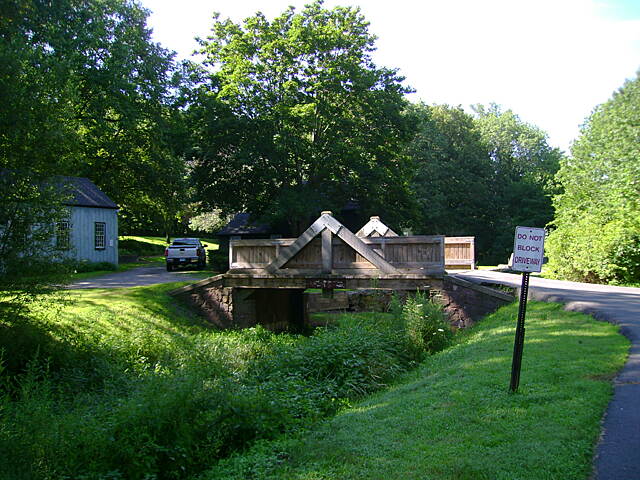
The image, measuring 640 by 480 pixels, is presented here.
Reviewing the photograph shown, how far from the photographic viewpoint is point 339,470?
515cm

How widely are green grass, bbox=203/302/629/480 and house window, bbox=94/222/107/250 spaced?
26.3 m

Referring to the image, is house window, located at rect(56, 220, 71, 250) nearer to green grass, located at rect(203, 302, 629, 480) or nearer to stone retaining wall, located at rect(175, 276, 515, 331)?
stone retaining wall, located at rect(175, 276, 515, 331)

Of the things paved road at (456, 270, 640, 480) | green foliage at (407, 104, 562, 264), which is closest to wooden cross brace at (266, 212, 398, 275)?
paved road at (456, 270, 640, 480)

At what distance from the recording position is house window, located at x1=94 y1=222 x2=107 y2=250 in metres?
31.4

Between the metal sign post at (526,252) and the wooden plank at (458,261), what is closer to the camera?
the metal sign post at (526,252)

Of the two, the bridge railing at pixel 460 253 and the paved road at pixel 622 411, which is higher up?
the bridge railing at pixel 460 253

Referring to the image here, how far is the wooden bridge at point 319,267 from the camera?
16.2 m

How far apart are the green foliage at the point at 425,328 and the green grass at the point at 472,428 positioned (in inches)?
118

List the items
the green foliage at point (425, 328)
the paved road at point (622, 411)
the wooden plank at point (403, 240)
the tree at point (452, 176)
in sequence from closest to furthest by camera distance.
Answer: the paved road at point (622, 411), the green foliage at point (425, 328), the wooden plank at point (403, 240), the tree at point (452, 176)

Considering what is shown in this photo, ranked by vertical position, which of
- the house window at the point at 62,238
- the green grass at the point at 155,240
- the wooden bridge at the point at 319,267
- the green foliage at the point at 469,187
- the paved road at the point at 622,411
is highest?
the green foliage at the point at 469,187

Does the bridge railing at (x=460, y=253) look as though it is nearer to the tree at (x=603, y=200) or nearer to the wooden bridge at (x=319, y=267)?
the tree at (x=603, y=200)

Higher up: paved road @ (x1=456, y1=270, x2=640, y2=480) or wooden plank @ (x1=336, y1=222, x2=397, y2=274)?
wooden plank @ (x1=336, y1=222, x2=397, y2=274)

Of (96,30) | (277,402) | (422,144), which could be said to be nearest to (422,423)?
(277,402)

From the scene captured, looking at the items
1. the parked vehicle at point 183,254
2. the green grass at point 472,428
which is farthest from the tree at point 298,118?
the green grass at point 472,428
